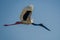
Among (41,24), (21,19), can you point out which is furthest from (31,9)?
(41,24)

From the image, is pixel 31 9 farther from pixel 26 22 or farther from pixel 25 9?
pixel 26 22

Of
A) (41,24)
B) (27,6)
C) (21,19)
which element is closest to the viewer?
(27,6)

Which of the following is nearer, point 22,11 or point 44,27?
point 22,11

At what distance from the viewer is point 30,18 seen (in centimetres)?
1284

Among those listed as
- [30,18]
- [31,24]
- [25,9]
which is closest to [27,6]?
[25,9]

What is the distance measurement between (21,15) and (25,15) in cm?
28

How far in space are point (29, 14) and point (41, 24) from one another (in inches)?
61.4

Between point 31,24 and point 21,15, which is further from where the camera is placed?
point 31,24

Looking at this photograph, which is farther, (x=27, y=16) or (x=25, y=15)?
(x=27, y=16)

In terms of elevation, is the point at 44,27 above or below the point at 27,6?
below

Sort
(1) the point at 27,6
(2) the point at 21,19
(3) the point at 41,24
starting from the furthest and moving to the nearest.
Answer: (3) the point at 41,24 < (2) the point at 21,19 < (1) the point at 27,6

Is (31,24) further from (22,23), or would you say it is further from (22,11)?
(22,11)

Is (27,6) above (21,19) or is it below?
above

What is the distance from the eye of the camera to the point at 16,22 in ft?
44.0
